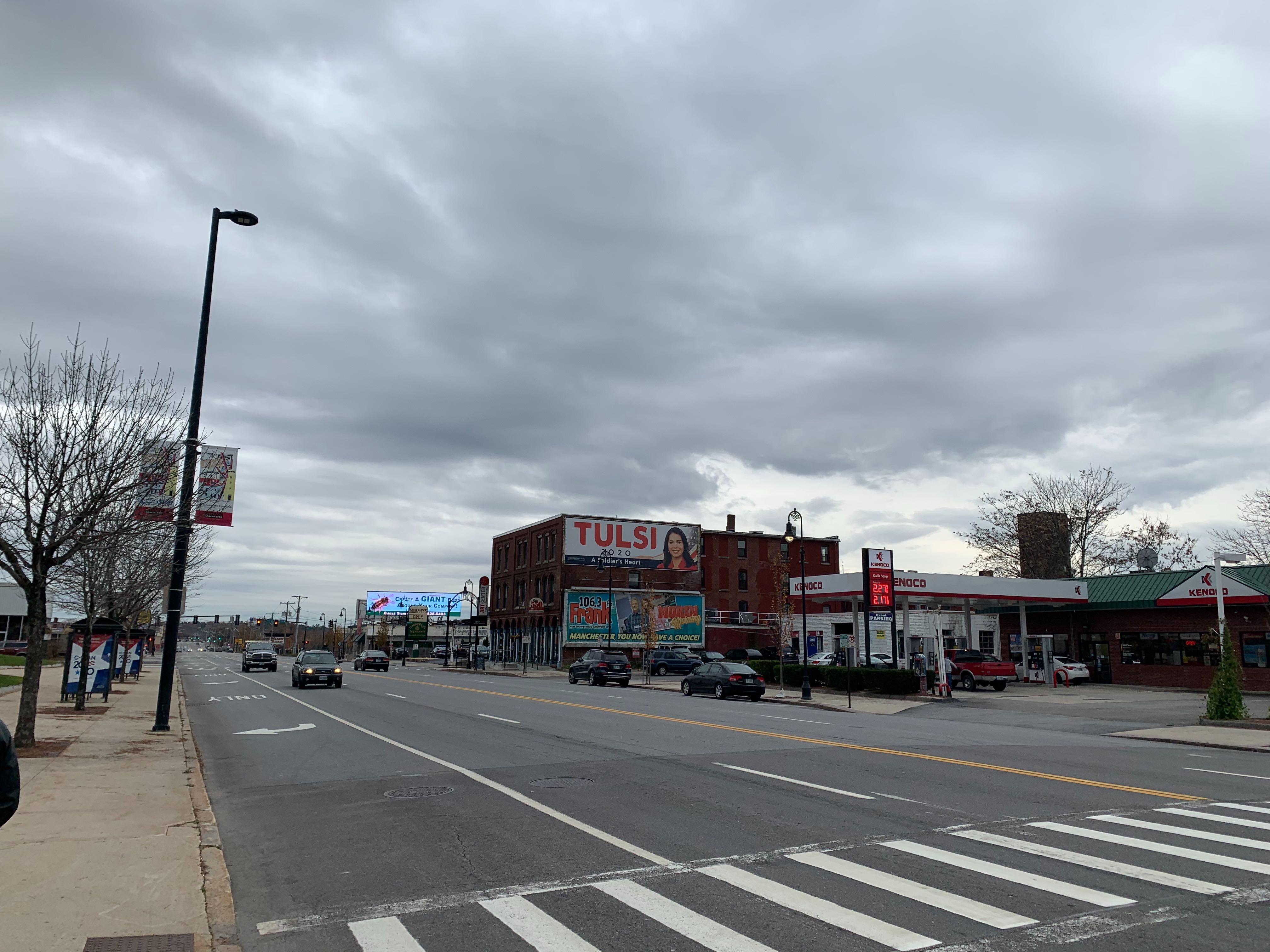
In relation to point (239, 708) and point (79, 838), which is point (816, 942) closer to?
point (79, 838)

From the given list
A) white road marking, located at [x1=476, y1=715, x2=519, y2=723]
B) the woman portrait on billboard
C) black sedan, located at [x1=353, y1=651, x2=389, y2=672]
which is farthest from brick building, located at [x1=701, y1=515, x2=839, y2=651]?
white road marking, located at [x1=476, y1=715, x2=519, y2=723]

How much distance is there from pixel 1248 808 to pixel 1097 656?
Result: 123 feet

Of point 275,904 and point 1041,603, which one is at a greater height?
point 1041,603

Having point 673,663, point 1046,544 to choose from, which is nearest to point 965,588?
point 673,663

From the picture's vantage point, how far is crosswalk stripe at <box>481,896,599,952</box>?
218 inches

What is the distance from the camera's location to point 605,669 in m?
43.3

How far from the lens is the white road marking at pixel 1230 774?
13.4 metres

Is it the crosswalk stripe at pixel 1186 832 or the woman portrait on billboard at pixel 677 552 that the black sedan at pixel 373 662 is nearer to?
the woman portrait on billboard at pixel 677 552

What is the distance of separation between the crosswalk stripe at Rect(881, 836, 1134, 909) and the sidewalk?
5763 millimetres

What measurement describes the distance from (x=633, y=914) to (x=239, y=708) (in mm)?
24065

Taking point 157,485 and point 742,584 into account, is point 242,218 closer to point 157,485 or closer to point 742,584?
point 157,485

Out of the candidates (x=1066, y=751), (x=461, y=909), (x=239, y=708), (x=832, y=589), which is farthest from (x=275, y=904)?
(x=832, y=589)

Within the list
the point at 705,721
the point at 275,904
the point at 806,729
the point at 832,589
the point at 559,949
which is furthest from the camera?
the point at 832,589

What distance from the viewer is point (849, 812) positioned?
975 cm
